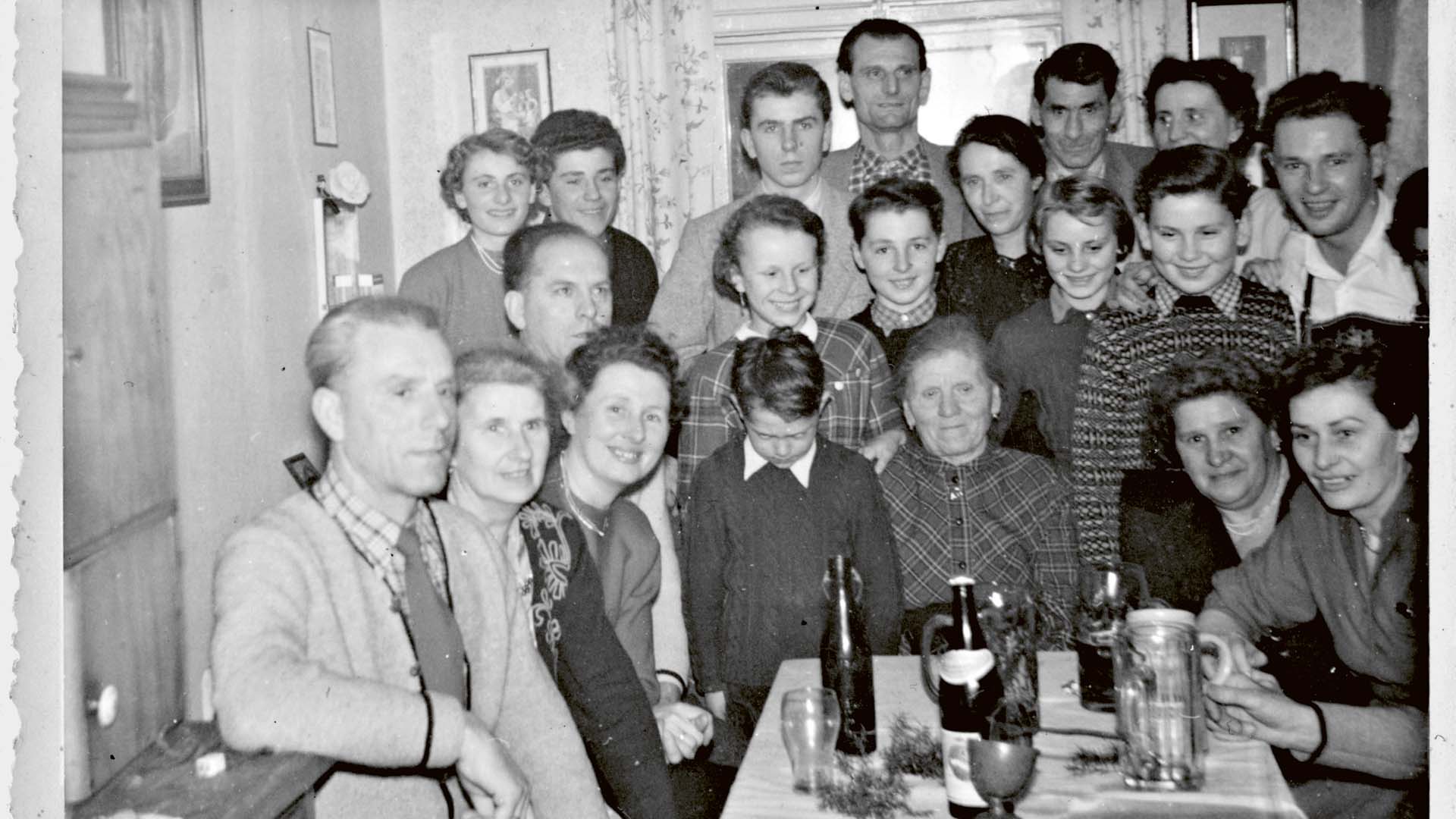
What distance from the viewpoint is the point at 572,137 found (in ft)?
7.88

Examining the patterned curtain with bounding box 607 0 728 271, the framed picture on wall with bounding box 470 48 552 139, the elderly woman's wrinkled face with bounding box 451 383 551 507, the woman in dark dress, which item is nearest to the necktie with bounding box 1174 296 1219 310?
the woman in dark dress

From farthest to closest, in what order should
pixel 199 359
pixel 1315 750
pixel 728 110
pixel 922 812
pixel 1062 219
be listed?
pixel 728 110
pixel 1062 219
pixel 199 359
pixel 1315 750
pixel 922 812

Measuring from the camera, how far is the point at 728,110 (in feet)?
9.18

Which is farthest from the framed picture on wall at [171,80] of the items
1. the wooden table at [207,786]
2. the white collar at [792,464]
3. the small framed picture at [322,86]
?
the white collar at [792,464]

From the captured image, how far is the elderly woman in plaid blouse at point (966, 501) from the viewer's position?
75.0 inches

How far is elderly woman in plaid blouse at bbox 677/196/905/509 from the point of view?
207 cm

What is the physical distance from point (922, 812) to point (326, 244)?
1.80 m

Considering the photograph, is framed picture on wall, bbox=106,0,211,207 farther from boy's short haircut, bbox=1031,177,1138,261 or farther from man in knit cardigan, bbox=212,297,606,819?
boy's short haircut, bbox=1031,177,1138,261

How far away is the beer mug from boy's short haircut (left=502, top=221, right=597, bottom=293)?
1209mm

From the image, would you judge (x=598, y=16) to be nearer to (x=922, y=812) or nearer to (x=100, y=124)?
(x=100, y=124)

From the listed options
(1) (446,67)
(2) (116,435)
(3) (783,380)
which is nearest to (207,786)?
(2) (116,435)

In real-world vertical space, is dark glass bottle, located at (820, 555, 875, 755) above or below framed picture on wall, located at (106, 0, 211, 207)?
below

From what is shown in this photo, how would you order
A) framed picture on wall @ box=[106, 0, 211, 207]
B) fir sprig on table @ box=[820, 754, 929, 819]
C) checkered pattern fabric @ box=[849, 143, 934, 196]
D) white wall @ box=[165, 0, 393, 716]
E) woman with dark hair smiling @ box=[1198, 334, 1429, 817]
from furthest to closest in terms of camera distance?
checkered pattern fabric @ box=[849, 143, 934, 196] < white wall @ box=[165, 0, 393, 716] < framed picture on wall @ box=[106, 0, 211, 207] < woman with dark hair smiling @ box=[1198, 334, 1429, 817] < fir sprig on table @ box=[820, 754, 929, 819]

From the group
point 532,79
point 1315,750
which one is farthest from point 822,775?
point 532,79
